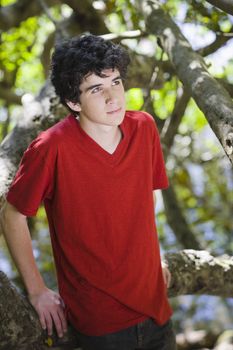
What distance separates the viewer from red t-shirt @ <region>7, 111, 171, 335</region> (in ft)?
6.61

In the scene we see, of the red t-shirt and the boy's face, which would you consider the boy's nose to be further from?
the red t-shirt

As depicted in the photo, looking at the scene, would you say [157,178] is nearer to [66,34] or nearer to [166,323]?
[166,323]

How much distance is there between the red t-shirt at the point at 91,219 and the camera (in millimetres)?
2014

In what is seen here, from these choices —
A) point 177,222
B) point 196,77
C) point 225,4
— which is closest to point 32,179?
point 196,77

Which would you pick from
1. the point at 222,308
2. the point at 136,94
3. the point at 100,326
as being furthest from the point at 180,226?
the point at 100,326

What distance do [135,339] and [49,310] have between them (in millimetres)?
346

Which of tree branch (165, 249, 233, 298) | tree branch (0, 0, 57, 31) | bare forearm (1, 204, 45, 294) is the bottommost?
tree branch (165, 249, 233, 298)

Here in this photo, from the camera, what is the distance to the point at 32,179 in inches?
78.3

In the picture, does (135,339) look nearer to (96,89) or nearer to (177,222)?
(96,89)

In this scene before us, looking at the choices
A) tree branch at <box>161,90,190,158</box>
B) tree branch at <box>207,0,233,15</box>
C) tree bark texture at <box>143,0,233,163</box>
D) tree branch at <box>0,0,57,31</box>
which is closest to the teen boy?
tree bark texture at <box>143,0,233,163</box>

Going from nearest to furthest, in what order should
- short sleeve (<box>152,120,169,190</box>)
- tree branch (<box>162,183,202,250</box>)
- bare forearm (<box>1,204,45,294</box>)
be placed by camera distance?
bare forearm (<box>1,204,45,294</box>) → short sleeve (<box>152,120,169,190</box>) → tree branch (<box>162,183,202,250</box>)

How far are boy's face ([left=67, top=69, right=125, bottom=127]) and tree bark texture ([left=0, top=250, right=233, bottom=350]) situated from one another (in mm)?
681

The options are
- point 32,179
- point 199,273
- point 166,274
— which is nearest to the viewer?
point 32,179

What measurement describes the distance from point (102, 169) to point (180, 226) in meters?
3.10
